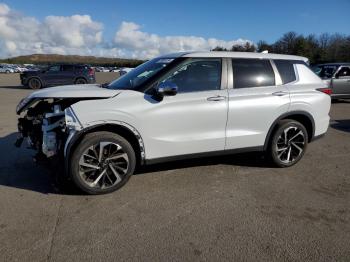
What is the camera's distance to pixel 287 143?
17.3 ft

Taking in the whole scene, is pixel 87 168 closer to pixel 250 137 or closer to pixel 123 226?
pixel 123 226

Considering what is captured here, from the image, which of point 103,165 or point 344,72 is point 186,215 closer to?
point 103,165

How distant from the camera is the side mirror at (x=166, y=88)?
4098 millimetres

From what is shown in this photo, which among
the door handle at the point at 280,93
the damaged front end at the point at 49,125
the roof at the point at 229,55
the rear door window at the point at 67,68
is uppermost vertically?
the roof at the point at 229,55

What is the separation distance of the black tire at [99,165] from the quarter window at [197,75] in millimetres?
1032

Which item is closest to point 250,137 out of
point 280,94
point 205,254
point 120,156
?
point 280,94

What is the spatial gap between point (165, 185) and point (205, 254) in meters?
1.66

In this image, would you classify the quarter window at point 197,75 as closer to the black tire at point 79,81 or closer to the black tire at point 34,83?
the black tire at point 79,81

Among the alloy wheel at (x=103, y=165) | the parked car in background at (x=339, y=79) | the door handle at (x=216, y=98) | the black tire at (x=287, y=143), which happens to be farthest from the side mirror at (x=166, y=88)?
the parked car in background at (x=339, y=79)

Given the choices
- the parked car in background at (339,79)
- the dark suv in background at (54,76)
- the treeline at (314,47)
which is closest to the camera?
the parked car in background at (339,79)

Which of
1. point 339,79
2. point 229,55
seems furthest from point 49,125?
point 339,79

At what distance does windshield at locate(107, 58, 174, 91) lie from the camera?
4483mm

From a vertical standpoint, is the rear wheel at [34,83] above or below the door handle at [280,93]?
below

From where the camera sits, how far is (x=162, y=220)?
11.7ft
